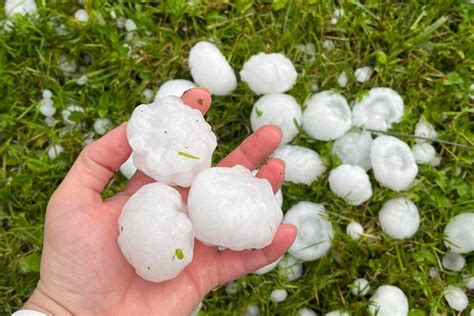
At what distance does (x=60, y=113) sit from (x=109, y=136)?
0.59 metres

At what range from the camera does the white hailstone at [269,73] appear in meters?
1.92

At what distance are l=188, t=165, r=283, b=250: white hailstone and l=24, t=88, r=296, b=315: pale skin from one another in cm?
11

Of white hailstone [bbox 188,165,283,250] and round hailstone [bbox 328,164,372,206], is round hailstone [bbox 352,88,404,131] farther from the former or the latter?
white hailstone [bbox 188,165,283,250]

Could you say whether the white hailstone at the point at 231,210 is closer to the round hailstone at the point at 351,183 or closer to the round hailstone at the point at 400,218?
the round hailstone at the point at 351,183

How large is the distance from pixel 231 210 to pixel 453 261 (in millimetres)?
896

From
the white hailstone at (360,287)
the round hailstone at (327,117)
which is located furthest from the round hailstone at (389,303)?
the round hailstone at (327,117)

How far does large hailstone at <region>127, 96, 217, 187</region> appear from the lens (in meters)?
1.54

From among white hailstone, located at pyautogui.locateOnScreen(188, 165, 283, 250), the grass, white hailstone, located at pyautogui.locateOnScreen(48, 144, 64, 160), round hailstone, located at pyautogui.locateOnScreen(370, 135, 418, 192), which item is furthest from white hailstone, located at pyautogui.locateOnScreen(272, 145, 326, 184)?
white hailstone, located at pyautogui.locateOnScreen(48, 144, 64, 160)

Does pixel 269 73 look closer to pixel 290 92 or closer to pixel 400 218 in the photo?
pixel 290 92

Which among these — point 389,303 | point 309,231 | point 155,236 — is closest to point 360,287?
point 389,303

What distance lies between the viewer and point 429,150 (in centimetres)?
201

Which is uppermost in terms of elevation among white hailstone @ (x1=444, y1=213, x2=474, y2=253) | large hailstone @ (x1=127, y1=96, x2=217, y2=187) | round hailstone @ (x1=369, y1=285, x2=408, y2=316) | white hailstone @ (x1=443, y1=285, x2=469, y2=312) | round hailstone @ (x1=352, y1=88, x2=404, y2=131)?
large hailstone @ (x1=127, y1=96, x2=217, y2=187)

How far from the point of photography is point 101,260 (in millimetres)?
1446

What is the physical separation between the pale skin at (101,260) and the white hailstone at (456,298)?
662 millimetres
